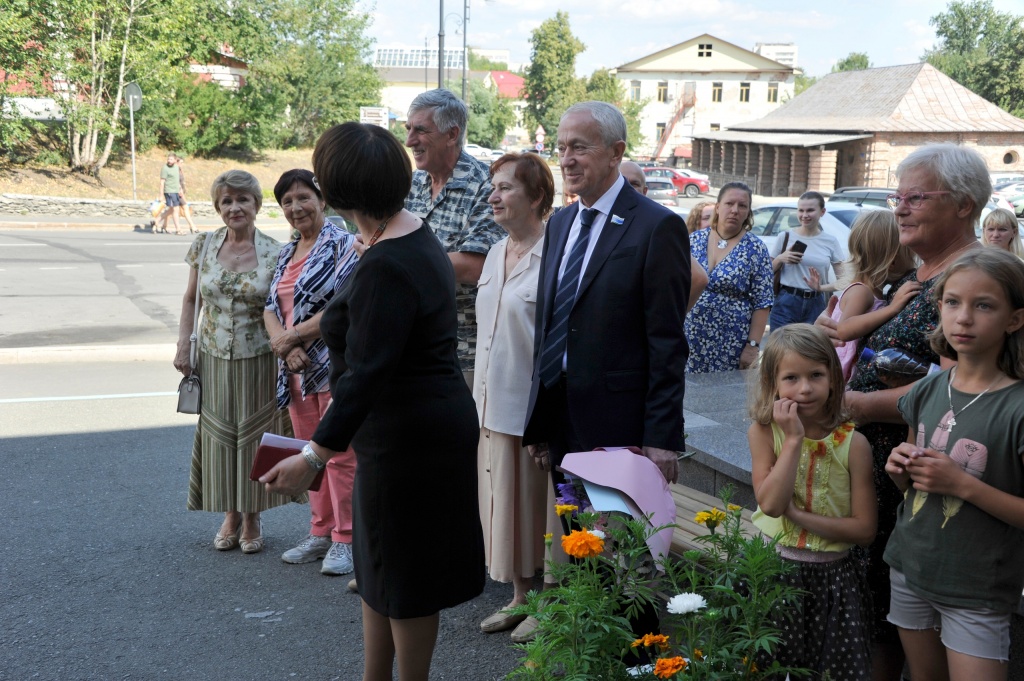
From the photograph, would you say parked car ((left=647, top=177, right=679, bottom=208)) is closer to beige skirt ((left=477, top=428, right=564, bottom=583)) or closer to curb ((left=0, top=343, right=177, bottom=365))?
curb ((left=0, top=343, right=177, bottom=365))

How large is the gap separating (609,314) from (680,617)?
1153 mm

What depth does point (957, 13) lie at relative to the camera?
103250 millimetres

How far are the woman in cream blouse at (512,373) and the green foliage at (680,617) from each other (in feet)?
4.76

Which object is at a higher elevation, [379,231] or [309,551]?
[379,231]

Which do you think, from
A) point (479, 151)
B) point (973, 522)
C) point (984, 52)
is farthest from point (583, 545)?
point (984, 52)

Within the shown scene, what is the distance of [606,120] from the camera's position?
353 cm

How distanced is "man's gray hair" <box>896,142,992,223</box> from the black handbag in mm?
3555

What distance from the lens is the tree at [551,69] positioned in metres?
79.2

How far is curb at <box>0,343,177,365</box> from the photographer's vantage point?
378 inches

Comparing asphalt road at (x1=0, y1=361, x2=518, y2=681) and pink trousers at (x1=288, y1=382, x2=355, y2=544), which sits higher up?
pink trousers at (x1=288, y1=382, x2=355, y2=544)

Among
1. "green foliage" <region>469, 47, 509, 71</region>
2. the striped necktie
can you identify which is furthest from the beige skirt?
"green foliage" <region>469, 47, 509, 71</region>

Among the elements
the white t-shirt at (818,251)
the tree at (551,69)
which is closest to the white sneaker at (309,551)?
the white t-shirt at (818,251)

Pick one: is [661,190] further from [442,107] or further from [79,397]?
[442,107]

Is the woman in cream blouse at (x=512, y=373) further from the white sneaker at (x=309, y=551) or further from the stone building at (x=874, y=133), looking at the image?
the stone building at (x=874, y=133)
